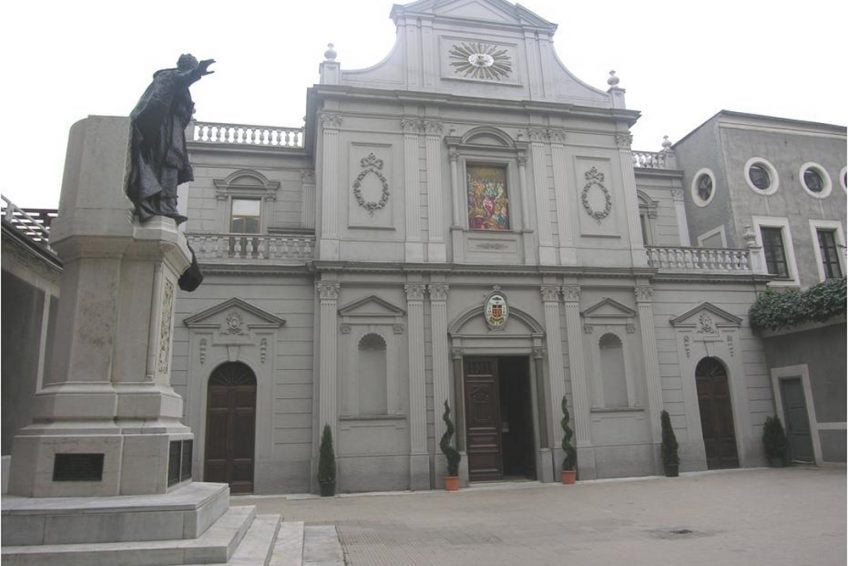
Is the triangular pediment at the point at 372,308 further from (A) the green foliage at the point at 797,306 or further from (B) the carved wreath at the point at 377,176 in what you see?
(A) the green foliage at the point at 797,306

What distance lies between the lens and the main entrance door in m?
15.8

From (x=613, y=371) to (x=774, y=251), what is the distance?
8446mm

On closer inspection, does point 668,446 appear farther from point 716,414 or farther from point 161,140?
point 161,140

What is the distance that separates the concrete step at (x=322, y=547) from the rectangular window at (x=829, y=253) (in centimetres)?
1999

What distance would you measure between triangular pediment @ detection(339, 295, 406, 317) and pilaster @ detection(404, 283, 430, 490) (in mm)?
403

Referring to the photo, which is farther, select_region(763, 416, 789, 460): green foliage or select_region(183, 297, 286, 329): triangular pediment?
select_region(763, 416, 789, 460): green foliage

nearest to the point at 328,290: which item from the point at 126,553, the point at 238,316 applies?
the point at 238,316

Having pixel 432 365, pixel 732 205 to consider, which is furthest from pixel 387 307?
pixel 732 205

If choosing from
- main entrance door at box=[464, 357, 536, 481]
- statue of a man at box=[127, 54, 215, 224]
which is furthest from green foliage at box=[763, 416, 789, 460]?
statue of a man at box=[127, 54, 215, 224]

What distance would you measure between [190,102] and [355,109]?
10419 millimetres

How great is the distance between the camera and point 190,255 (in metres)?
7.30

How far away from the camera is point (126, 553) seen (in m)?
4.82

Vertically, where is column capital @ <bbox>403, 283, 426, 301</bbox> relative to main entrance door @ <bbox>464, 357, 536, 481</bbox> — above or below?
above

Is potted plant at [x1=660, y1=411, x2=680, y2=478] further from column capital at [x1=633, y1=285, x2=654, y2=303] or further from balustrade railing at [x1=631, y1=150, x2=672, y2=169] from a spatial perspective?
balustrade railing at [x1=631, y1=150, x2=672, y2=169]
